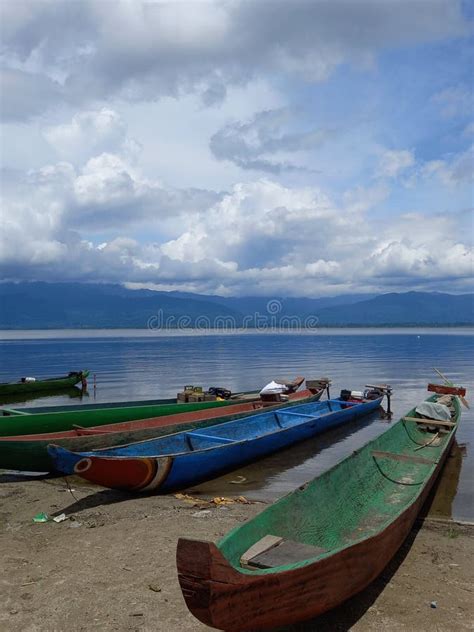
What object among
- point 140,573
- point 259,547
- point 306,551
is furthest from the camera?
point 140,573

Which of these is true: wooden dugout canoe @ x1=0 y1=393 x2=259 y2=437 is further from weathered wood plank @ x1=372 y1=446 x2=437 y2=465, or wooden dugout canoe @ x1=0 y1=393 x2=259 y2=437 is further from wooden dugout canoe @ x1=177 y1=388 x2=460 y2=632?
wooden dugout canoe @ x1=177 y1=388 x2=460 y2=632

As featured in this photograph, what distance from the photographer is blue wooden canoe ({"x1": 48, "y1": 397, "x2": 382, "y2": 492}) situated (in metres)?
10.2

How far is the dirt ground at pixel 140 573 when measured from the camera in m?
6.29

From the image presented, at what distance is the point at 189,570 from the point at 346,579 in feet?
6.69

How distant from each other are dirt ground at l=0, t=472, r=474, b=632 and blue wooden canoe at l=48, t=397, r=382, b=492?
646 mm

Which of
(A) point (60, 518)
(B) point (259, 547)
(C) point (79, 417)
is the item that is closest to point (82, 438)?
(A) point (60, 518)

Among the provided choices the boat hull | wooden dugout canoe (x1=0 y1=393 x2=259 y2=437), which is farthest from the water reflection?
the boat hull

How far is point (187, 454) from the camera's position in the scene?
467 inches

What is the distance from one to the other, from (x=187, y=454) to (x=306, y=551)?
5696 mm

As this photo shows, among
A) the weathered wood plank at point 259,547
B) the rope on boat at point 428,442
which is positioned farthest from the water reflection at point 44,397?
the weathered wood plank at point 259,547

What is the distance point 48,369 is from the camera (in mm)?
53969

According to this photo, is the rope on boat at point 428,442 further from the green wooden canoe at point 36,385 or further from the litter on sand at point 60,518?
the green wooden canoe at point 36,385

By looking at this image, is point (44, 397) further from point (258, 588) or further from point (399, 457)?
point (258, 588)

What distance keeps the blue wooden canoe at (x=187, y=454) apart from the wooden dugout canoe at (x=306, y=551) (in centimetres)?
424
